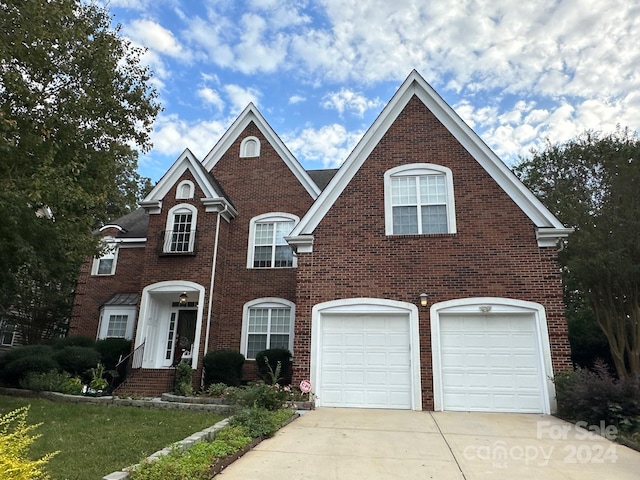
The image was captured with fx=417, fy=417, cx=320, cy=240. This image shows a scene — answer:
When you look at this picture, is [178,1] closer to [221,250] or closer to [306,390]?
[221,250]

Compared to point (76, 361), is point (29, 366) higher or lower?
lower

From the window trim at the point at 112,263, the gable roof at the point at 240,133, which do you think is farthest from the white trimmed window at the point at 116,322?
the gable roof at the point at 240,133

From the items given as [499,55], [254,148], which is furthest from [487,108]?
[254,148]

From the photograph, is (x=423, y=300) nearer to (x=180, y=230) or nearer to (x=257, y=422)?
(x=257, y=422)

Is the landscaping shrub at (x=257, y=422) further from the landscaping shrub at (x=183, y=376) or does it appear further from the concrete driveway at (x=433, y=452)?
the landscaping shrub at (x=183, y=376)

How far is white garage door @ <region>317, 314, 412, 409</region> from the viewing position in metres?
9.87

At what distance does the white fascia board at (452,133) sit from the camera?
34.3 feet

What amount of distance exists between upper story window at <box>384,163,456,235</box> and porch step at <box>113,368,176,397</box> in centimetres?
786

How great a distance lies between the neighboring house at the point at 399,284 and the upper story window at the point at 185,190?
0.23m

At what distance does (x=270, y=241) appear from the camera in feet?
49.4

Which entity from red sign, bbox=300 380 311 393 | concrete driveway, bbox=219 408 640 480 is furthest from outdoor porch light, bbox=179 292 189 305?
concrete driveway, bbox=219 408 640 480

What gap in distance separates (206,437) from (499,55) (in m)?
12.3

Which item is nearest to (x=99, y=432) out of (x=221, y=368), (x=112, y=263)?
(x=221, y=368)

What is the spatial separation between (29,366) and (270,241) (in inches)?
319
